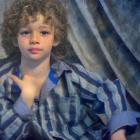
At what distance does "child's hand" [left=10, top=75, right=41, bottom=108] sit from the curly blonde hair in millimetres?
146

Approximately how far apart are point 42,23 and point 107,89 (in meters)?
0.40

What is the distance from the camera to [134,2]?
0.83m

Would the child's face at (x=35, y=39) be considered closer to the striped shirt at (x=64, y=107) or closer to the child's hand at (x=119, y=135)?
the striped shirt at (x=64, y=107)

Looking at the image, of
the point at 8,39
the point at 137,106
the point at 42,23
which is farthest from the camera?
the point at 137,106

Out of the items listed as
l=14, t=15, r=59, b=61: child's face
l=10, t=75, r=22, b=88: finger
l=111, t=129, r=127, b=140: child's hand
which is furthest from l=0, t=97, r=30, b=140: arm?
l=111, t=129, r=127, b=140: child's hand

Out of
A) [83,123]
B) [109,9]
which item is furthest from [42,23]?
[83,123]

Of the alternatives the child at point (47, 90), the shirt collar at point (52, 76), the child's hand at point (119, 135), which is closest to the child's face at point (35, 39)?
the child at point (47, 90)

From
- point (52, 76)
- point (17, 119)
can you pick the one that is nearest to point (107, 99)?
point (52, 76)

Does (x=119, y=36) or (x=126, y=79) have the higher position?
(x=119, y=36)

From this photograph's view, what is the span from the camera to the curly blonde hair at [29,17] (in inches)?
26.9

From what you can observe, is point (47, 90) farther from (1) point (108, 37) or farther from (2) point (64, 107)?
(1) point (108, 37)

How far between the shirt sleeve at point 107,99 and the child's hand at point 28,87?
188 millimetres

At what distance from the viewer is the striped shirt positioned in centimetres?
63

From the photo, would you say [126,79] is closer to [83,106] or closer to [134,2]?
[83,106]
